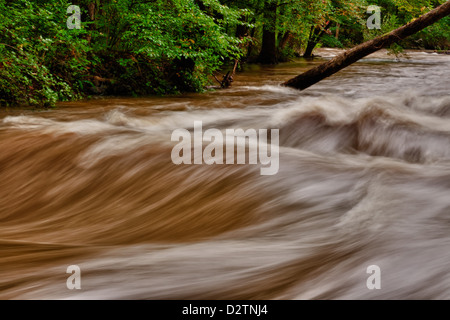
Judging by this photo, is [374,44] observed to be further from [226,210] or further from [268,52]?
[268,52]

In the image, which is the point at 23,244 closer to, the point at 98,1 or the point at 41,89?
the point at 41,89

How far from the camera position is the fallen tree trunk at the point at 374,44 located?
7.49 metres

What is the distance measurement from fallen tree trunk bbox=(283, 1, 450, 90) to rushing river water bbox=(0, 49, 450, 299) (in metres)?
2.35

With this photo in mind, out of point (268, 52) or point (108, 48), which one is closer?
point (108, 48)

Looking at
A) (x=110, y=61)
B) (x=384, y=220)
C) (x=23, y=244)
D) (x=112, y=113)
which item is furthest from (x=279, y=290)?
(x=110, y=61)

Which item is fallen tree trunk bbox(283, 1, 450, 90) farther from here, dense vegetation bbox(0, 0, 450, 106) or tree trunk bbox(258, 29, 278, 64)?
tree trunk bbox(258, 29, 278, 64)

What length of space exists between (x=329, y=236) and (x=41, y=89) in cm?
549

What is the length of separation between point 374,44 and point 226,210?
6.07 metres

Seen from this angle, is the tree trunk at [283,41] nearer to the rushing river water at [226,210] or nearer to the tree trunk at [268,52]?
the tree trunk at [268,52]

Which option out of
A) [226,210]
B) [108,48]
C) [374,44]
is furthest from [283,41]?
[226,210]

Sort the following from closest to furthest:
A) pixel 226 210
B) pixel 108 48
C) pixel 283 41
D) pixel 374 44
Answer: pixel 226 210 < pixel 374 44 < pixel 108 48 < pixel 283 41

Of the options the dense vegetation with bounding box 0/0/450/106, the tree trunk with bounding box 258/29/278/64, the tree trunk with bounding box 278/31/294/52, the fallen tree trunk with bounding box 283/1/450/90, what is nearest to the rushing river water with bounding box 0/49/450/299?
the dense vegetation with bounding box 0/0/450/106

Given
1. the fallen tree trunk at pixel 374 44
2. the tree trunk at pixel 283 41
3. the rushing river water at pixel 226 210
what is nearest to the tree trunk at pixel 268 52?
the tree trunk at pixel 283 41

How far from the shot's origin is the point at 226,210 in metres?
3.23
